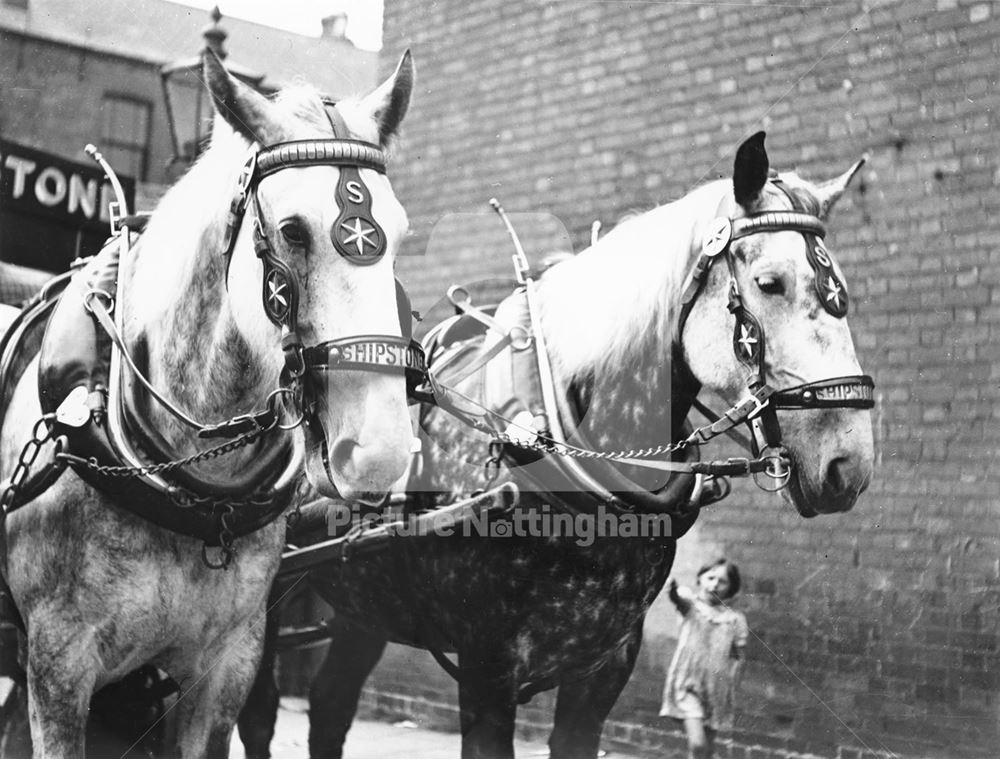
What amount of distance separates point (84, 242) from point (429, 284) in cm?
106

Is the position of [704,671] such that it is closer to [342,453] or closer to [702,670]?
[702,670]

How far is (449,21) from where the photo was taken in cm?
411

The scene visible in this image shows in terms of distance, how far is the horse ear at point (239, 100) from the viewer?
2367mm

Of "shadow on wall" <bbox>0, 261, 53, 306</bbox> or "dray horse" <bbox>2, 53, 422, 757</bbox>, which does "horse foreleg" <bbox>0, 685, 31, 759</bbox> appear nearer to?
"dray horse" <bbox>2, 53, 422, 757</bbox>

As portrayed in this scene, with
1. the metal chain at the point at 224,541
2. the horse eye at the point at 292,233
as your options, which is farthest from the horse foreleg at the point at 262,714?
the horse eye at the point at 292,233

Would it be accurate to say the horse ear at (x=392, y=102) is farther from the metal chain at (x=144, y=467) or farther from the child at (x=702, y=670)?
the child at (x=702, y=670)

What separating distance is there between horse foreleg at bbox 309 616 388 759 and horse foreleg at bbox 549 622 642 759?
765 millimetres

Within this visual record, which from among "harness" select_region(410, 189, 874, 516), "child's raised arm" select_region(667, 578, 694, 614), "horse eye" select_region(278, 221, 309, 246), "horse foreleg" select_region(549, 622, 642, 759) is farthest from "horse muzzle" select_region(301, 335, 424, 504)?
"child's raised arm" select_region(667, 578, 694, 614)

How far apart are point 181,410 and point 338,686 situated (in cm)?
159

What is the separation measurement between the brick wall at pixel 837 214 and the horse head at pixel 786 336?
1.17 m

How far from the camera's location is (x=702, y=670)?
13.1 feet

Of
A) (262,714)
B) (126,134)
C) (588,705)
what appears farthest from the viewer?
(262,714)

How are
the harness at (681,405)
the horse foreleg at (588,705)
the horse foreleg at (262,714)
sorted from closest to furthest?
the harness at (681,405) → the horse foreleg at (588,705) → the horse foreleg at (262,714)

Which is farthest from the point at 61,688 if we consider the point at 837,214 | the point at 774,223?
the point at 837,214
